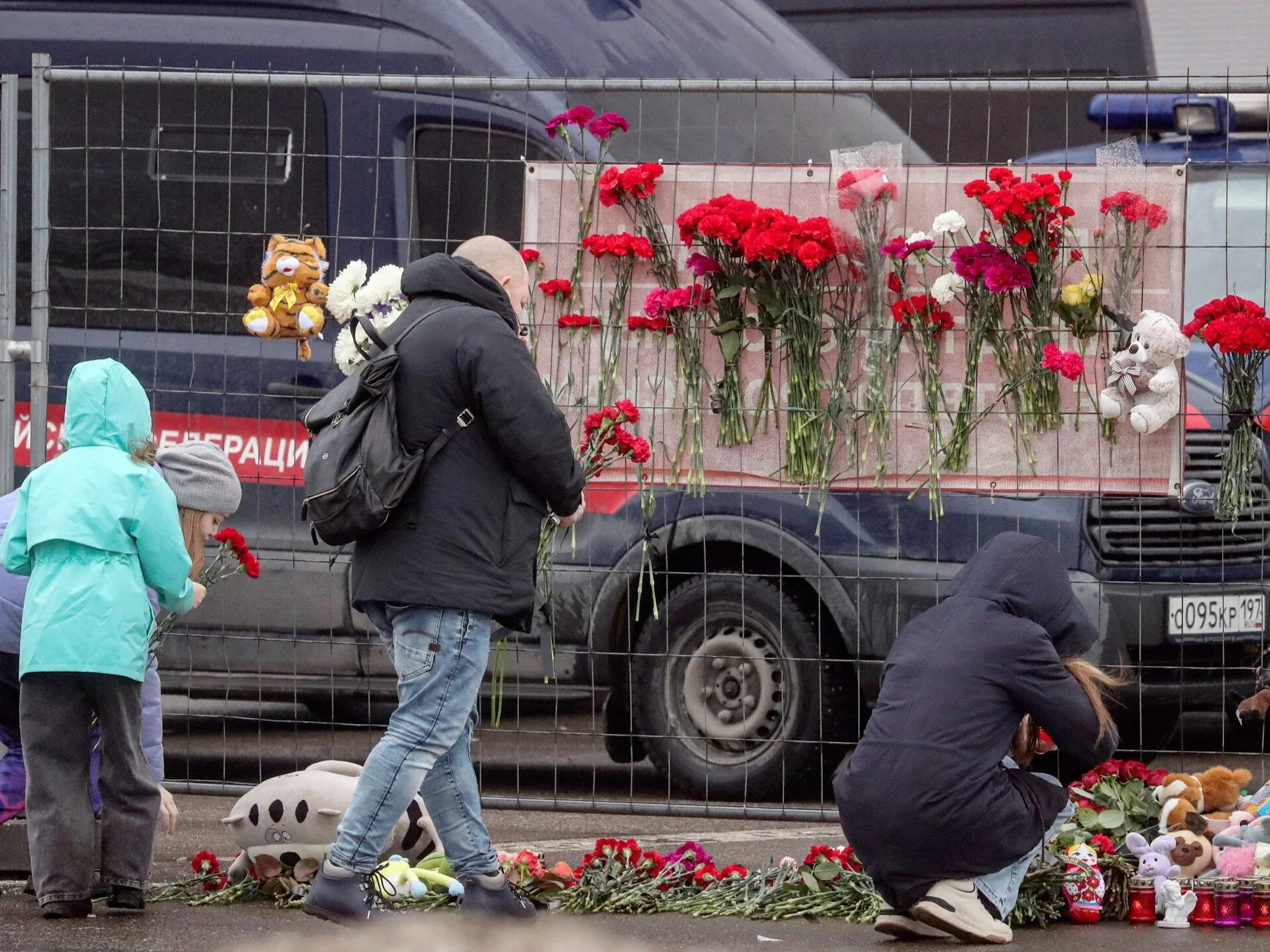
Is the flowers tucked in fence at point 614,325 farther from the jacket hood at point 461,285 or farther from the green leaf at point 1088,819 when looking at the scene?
the green leaf at point 1088,819

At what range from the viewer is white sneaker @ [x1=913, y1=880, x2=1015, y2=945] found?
5.16m

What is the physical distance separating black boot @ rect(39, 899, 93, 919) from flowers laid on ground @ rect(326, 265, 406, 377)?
185cm

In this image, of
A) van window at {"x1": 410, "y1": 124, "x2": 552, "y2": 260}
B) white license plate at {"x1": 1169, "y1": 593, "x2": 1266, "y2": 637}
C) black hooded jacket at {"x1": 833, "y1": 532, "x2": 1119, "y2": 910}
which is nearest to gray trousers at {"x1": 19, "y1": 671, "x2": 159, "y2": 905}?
black hooded jacket at {"x1": 833, "y1": 532, "x2": 1119, "y2": 910}

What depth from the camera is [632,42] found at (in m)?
8.01

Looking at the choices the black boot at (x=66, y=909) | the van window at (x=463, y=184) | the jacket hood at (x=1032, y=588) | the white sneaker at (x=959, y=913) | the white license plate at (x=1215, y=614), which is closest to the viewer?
the white sneaker at (x=959, y=913)

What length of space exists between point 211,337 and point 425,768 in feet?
10.2

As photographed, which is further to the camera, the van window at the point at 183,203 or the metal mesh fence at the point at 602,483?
the van window at the point at 183,203

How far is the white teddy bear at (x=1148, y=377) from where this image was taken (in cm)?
602


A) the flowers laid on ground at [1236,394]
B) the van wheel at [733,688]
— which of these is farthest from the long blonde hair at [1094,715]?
the van wheel at [733,688]

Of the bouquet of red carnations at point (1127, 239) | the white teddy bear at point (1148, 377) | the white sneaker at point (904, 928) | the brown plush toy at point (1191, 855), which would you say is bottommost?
the white sneaker at point (904, 928)

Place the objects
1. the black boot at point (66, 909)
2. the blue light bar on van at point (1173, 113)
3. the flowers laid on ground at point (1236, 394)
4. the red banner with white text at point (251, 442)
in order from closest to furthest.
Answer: the black boot at point (66, 909) → the flowers laid on ground at point (1236, 394) → the red banner with white text at point (251, 442) → the blue light bar on van at point (1173, 113)

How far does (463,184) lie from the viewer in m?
7.46

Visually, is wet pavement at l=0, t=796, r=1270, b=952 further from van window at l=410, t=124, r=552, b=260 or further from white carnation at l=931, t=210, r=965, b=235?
van window at l=410, t=124, r=552, b=260

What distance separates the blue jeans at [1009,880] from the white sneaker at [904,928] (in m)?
0.16
